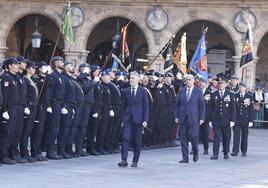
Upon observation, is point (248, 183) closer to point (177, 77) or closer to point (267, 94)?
point (177, 77)

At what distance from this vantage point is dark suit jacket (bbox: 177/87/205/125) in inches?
673

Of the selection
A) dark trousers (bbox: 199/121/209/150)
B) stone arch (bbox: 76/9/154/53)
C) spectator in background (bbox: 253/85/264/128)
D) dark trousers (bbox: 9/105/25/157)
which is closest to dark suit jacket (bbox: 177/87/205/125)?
dark trousers (bbox: 199/121/209/150)

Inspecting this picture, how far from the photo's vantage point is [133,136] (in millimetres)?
15797

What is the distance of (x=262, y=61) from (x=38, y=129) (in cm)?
2055

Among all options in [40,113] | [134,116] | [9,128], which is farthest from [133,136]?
[9,128]

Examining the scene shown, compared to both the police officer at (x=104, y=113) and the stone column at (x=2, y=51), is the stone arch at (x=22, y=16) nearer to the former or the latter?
the stone column at (x=2, y=51)

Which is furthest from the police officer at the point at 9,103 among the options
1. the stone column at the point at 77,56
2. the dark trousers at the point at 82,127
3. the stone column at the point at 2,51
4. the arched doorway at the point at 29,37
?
the arched doorway at the point at 29,37

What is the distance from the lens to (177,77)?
22875 mm

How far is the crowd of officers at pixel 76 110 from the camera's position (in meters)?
15.3

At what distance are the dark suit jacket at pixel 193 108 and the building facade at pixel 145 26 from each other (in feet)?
45.1

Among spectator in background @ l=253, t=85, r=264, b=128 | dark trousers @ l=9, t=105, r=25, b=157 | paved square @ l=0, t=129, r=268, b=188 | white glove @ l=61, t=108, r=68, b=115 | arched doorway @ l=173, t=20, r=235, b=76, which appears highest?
arched doorway @ l=173, t=20, r=235, b=76

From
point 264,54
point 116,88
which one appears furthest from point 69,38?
point 264,54

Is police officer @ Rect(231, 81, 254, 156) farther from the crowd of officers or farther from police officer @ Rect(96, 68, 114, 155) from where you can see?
police officer @ Rect(96, 68, 114, 155)

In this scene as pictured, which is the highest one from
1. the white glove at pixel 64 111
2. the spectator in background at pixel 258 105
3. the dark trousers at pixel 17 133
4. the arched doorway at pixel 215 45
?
the arched doorway at pixel 215 45
